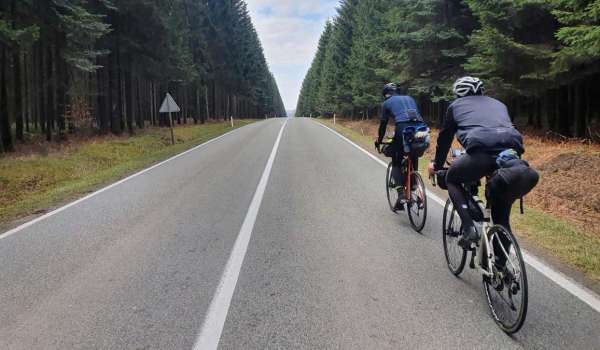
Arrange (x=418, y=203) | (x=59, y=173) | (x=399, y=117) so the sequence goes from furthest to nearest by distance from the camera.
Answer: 1. (x=59, y=173)
2. (x=399, y=117)
3. (x=418, y=203)

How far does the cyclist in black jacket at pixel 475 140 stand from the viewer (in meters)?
4.13

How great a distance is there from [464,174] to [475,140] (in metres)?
0.37

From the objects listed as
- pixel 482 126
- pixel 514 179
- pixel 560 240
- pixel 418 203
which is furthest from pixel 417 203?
pixel 514 179

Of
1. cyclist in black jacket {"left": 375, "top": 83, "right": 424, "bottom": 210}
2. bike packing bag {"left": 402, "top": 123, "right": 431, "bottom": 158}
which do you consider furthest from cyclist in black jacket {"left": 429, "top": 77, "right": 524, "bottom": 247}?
cyclist in black jacket {"left": 375, "top": 83, "right": 424, "bottom": 210}

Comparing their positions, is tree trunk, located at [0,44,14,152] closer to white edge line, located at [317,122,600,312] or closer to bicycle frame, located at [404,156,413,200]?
bicycle frame, located at [404,156,413,200]

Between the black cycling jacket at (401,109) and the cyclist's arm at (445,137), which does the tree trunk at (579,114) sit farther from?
the cyclist's arm at (445,137)

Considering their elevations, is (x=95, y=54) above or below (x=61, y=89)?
above

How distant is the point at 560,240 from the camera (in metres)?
6.10

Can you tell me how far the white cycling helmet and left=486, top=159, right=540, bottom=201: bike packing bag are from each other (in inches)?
37.9

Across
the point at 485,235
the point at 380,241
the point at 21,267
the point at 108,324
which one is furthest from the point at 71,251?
the point at 485,235

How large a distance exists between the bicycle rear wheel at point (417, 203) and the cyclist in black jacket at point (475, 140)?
6.84ft

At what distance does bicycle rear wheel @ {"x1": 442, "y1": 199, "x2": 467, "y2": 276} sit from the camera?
16.3 ft

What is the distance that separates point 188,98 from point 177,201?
55.2m

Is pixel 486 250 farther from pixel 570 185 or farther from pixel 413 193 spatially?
pixel 570 185
